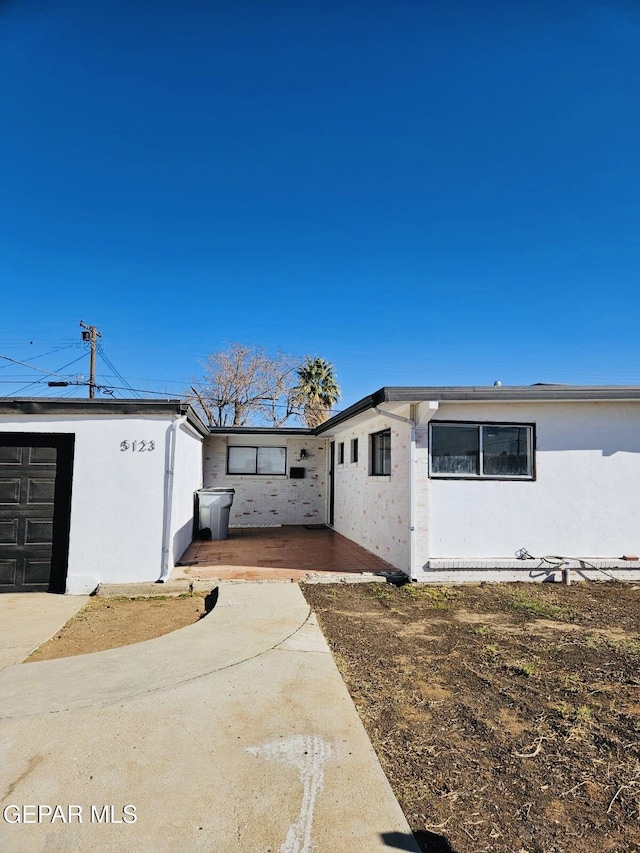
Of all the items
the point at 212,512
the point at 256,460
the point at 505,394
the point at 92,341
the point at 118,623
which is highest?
the point at 92,341

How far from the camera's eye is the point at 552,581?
712 cm

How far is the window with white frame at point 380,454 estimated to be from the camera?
8.23 metres

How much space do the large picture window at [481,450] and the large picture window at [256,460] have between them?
7221mm

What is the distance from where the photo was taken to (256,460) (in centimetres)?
1348

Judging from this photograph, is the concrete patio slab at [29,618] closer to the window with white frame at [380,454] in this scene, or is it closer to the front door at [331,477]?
the window with white frame at [380,454]

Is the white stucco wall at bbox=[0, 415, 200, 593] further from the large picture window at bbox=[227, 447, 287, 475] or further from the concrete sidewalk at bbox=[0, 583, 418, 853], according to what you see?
the large picture window at bbox=[227, 447, 287, 475]

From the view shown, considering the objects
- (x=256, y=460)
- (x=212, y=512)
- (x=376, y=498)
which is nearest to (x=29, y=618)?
(x=212, y=512)

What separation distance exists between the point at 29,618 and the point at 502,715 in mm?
5207

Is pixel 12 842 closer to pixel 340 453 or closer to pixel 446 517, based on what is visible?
pixel 446 517

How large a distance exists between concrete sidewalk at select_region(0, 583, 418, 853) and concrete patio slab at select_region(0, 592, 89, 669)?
60cm

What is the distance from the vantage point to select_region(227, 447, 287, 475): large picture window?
43.9 ft

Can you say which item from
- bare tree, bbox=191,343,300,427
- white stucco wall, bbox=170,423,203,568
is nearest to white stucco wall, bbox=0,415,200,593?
white stucco wall, bbox=170,423,203,568

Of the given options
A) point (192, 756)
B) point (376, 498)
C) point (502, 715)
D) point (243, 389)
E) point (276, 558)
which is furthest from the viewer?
point (243, 389)

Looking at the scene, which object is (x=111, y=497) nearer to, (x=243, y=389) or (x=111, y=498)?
(x=111, y=498)
